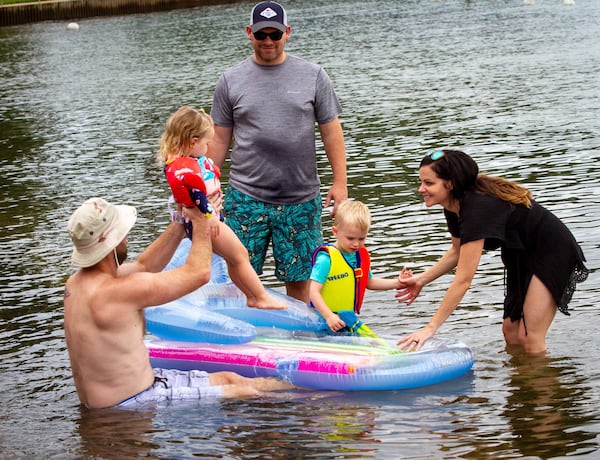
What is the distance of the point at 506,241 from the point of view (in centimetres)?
643

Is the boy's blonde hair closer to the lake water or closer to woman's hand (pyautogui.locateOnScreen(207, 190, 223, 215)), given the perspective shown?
woman's hand (pyautogui.locateOnScreen(207, 190, 223, 215))

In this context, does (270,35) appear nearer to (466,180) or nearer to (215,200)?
(215,200)

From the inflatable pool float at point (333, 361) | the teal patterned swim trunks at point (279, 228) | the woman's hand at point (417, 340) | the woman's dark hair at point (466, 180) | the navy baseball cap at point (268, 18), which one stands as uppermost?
the navy baseball cap at point (268, 18)

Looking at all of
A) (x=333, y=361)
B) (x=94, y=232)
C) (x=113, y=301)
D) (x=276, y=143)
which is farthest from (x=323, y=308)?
(x=94, y=232)

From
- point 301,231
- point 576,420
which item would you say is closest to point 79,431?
point 301,231

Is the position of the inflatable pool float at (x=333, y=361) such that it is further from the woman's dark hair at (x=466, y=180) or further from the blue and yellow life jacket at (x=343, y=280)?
the woman's dark hair at (x=466, y=180)

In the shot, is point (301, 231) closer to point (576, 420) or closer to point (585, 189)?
point (576, 420)

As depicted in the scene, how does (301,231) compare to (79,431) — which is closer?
(79,431)

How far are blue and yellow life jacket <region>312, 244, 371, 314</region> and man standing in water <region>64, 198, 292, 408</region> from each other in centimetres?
119

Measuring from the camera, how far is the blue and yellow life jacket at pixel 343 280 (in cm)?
704

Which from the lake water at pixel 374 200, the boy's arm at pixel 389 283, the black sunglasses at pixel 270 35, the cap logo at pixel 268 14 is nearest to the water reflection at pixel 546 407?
the lake water at pixel 374 200

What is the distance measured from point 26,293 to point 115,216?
392 centimetres

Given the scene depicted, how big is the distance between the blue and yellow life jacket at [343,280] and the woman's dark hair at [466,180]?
0.93 meters

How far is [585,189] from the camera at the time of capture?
1188cm
